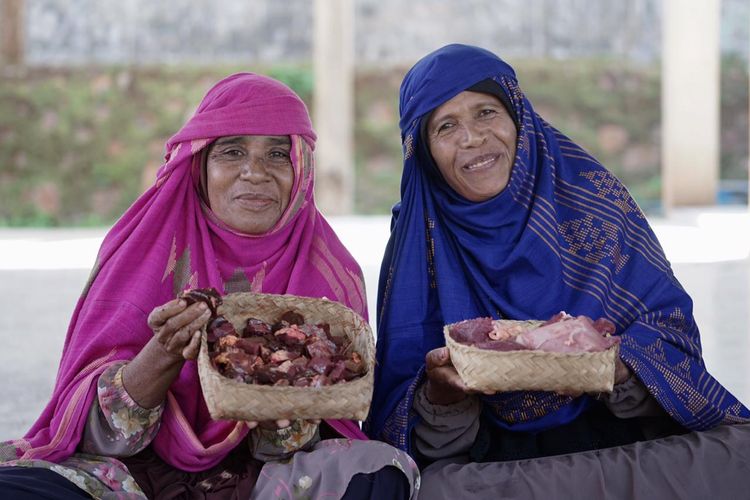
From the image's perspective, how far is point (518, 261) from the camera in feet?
8.66

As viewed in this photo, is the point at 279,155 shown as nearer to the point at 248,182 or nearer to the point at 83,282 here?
the point at 248,182

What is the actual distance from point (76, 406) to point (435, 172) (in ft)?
3.68

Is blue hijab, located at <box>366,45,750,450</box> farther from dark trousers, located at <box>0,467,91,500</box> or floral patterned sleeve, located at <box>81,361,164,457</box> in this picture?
dark trousers, located at <box>0,467,91,500</box>

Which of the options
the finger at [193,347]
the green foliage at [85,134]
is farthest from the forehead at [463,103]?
the green foliage at [85,134]

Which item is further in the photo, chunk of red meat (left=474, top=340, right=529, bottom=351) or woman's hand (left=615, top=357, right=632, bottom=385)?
woman's hand (left=615, top=357, right=632, bottom=385)

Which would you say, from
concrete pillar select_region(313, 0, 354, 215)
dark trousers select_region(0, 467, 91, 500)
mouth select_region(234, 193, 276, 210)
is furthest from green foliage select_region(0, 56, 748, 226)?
dark trousers select_region(0, 467, 91, 500)

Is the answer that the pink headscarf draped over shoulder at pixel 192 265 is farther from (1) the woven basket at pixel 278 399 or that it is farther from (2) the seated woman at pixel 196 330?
(1) the woven basket at pixel 278 399

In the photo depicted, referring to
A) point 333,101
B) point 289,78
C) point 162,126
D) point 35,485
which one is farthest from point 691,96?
point 35,485

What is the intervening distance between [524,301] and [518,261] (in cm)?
10

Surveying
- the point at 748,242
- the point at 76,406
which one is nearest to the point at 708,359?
the point at 76,406

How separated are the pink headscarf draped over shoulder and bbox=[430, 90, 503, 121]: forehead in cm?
35

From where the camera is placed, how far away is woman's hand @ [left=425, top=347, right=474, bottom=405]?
89.7 inches

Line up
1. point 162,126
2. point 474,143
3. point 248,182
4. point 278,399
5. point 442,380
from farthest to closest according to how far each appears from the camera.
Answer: point 162,126 < point 474,143 < point 248,182 < point 442,380 < point 278,399

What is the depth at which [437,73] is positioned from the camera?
2.66 metres
